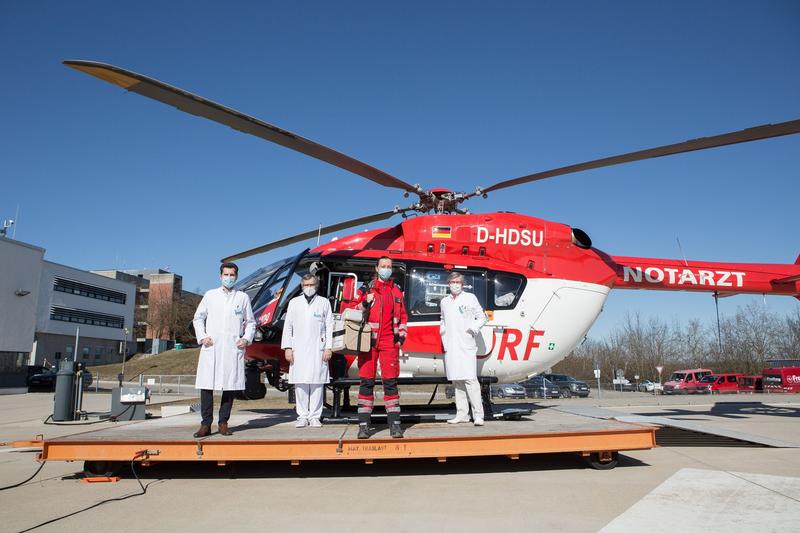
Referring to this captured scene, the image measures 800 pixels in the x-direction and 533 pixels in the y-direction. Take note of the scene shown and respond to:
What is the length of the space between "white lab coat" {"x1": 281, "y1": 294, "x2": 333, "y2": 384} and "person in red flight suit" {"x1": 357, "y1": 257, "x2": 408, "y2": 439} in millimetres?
519

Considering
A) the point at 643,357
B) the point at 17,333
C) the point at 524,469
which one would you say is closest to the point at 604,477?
the point at 524,469

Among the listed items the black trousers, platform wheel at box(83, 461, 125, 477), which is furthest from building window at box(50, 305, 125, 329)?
the black trousers

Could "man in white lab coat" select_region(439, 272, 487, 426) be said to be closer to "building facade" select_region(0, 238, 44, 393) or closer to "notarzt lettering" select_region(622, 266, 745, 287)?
"notarzt lettering" select_region(622, 266, 745, 287)

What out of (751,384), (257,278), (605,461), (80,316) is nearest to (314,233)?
(257,278)

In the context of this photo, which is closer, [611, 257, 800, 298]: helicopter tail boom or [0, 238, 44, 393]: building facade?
[611, 257, 800, 298]: helicopter tail boom

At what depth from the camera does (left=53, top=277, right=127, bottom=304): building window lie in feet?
157

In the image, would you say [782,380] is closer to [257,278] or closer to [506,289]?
[506,289]

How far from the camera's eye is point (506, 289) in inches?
308

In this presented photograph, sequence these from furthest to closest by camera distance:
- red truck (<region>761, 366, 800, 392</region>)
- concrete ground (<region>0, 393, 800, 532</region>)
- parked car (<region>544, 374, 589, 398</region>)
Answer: red truck (<region>761, 366, 800, 392</region>)
parked car (<region>544, 374, 589, 398</region>)
concrete ground (<region>0, 393, 800, 532</region>)

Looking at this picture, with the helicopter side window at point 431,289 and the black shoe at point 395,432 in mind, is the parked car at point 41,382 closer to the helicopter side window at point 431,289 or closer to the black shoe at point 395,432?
the helicopter side window at point 431,289

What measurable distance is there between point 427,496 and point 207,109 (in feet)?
14.6

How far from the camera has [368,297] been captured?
6188 mm

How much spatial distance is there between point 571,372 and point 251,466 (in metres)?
53.6

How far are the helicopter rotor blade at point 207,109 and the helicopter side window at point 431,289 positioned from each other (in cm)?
190
